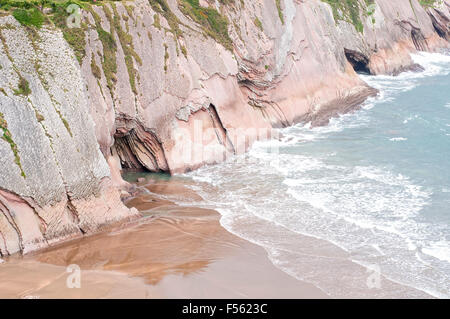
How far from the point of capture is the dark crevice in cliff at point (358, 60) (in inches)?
1412

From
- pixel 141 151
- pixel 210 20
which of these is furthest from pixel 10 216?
pixel 210 20

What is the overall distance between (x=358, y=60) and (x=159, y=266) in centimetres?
2677

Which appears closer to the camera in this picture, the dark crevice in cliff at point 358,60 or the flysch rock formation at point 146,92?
the flysch rock formation at point 146,92

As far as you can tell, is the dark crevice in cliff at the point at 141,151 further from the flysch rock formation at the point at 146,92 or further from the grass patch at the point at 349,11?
the grass patch at the point at 349,11

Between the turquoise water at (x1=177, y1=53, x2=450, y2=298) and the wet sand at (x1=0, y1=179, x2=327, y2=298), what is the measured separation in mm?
624

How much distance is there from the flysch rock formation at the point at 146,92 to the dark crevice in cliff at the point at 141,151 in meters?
0.04

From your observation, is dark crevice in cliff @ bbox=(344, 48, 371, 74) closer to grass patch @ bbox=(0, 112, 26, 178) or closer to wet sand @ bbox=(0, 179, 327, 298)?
wet sand @ bbox=(0, 179, 327, 298)

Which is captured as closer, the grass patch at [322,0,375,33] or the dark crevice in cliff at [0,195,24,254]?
the dark crevice in cliff at [0,195,24,254]

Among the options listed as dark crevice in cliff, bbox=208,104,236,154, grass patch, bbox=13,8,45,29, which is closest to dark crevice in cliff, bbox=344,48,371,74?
dark crevice in cliff, bbox=208,104,236,154

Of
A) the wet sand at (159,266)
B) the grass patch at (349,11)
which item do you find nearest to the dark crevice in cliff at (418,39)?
the grass patch at (349,11)

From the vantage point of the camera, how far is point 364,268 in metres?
13.8

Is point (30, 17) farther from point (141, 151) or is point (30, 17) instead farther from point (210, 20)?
point (210, 20)

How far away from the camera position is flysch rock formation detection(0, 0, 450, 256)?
48.8 ft
